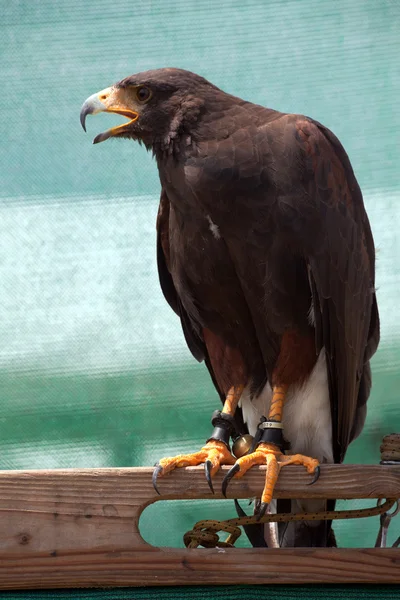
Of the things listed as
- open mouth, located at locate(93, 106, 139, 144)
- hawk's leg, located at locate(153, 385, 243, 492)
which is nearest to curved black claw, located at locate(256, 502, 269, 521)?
hawk's leg, located at locate(153, 385, 243, 492)

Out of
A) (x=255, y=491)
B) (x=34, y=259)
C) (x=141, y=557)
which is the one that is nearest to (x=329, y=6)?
(x=34, y=259)

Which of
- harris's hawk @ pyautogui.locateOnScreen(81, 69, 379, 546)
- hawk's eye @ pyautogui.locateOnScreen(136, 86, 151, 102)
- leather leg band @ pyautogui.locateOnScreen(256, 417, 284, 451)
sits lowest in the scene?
leather leg band @ pyautogui.locateOnScreen(256, 417, 284, 451)

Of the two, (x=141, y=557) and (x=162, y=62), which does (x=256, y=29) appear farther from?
(x=141, y=557)

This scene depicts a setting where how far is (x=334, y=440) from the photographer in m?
2.65

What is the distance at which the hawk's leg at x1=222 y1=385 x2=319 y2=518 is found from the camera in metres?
2.01

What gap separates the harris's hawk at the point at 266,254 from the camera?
2.33 meters

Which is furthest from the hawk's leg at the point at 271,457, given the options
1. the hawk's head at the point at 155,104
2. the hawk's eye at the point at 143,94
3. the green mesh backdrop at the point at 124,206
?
the hawk's eye at the point at 143,94

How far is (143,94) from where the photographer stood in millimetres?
2494

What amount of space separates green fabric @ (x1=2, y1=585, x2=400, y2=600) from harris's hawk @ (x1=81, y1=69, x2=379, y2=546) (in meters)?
0.39

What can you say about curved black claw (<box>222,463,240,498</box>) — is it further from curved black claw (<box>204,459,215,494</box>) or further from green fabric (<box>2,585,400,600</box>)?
green fabric (<box>2,585,400,600</box>)

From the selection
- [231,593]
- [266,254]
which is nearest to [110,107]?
[266,254]

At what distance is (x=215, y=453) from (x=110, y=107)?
3.38 feet

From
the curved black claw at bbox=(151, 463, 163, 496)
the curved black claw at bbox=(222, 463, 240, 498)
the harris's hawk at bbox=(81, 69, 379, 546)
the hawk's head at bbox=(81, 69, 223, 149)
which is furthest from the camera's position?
the hawk's head at bbox=(81, 69, 223, 149)

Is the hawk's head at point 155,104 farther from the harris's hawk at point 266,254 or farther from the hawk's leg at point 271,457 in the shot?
the hawk's leg at point 271,457
